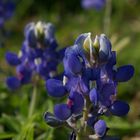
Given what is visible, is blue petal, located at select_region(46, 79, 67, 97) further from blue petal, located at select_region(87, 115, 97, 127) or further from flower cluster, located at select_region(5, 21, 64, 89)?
flower cluster, located at select_region(5, 21, 64, 89)

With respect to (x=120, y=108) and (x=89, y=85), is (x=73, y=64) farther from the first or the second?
(x=120, y=108)

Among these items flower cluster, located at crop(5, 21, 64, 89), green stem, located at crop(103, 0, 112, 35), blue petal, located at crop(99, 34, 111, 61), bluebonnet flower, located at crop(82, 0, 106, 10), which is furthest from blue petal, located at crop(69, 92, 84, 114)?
bluebonnet flower, located at crop(82, 0, 106, 10)

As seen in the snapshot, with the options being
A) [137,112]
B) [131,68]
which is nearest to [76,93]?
[131,68]

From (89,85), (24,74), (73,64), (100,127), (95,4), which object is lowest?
(100,127)

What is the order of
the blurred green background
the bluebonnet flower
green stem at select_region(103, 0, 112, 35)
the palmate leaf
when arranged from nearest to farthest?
1. the palmate leaf
2. the blurred green background
3. green stem at select_region(103, 0, 112, 35)
4. the bluebonnet flower

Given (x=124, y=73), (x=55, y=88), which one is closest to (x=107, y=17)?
(x=124, y=73)
